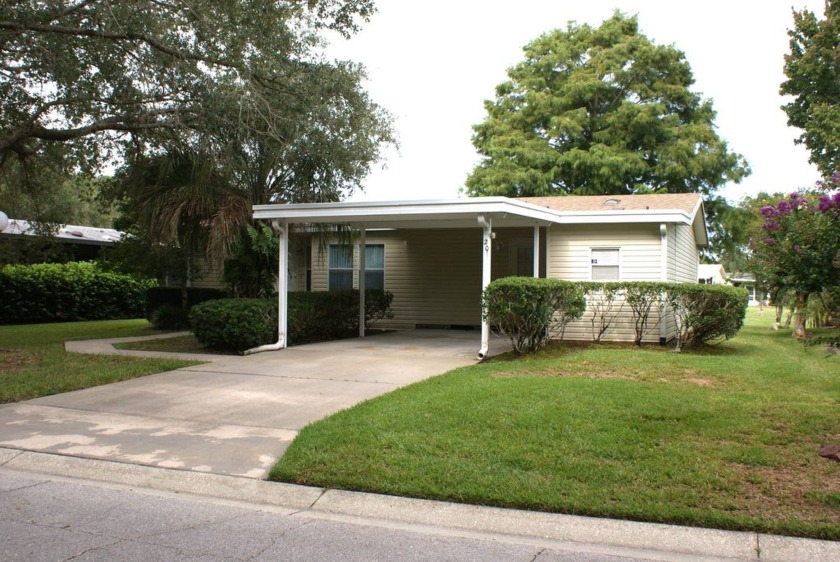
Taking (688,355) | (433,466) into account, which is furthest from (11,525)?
(688,355)

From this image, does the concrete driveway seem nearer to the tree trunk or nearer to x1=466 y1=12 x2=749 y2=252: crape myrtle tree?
the tree trunk

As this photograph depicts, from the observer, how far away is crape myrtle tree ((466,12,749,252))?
85.9 feet

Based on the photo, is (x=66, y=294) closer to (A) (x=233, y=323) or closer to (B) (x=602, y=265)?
(A) (x=233, y=323)

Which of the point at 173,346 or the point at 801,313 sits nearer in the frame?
the point at 173,346

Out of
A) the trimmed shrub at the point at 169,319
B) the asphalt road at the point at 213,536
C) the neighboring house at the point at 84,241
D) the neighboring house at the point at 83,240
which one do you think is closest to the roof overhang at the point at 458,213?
the trimmed shrub at the point at 169,319

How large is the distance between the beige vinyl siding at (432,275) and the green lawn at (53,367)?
7615 millimetres

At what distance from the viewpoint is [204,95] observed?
39.6ft

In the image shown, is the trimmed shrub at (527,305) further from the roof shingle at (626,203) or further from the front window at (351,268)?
the front window at (351,268)

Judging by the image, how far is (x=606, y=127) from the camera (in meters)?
27.5

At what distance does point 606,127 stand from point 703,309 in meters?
17.5

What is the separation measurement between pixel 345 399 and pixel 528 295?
3916 mm

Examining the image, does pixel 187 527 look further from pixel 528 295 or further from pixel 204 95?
pixel 204 95

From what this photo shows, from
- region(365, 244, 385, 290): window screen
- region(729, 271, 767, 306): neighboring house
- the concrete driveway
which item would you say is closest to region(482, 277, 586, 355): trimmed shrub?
the concrete driveway

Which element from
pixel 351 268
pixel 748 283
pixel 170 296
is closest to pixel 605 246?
pixel 351 268
